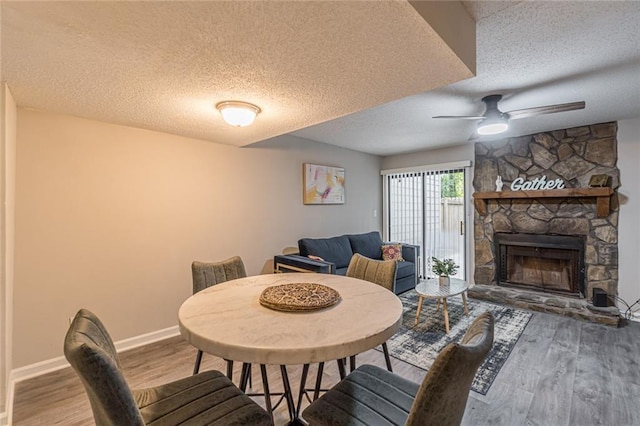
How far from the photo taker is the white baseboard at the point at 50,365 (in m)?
1.94

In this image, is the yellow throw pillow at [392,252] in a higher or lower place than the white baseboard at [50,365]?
higher

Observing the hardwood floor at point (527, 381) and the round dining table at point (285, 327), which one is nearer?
the round dining table at point (285, 327)

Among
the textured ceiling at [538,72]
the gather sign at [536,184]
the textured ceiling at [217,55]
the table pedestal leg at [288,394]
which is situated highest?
the textured ceiling at [538,72]

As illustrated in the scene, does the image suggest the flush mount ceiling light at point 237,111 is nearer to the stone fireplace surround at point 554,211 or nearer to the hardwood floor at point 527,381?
the hardwood floor at point 527,381

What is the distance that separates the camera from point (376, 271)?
2.25m

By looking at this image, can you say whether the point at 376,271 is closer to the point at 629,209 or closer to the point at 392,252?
Answer: the point at 392,252

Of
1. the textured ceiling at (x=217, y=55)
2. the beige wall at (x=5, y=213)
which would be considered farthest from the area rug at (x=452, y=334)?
the beige wall at (x=5, y=213)

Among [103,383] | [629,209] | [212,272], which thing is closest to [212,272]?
[212,272]

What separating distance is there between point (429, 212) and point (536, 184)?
1602mm

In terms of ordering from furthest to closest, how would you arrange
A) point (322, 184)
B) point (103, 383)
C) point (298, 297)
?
point (322, 184) < point (298, 297) < point (103, 383)

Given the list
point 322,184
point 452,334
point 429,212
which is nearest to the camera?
point 452,334

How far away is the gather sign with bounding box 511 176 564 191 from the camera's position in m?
3.89

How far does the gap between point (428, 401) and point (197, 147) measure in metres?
3.15

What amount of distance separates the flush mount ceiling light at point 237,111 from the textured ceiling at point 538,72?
1.47 meters
